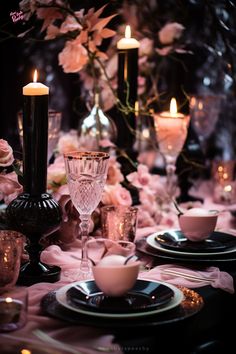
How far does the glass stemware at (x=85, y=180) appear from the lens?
1.46 m

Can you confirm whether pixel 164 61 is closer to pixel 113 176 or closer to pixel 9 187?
pixel 113 176

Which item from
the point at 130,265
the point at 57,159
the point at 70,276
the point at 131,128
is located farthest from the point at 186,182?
the point at 130,265

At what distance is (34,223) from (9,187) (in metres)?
0.20

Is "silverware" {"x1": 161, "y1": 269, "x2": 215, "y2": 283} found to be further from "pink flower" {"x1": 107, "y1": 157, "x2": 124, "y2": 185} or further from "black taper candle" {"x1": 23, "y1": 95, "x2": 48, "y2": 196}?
"pink flower" {"x1": 107, "y1": 157, "x2": 124, "y2": 185}

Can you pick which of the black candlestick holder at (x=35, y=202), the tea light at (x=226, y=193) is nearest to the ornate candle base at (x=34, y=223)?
the black candlestick holder at (x=35, y=202)

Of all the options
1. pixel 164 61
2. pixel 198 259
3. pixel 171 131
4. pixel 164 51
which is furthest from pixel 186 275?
pixel 164 61

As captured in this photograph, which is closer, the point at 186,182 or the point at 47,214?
the point at 47,214

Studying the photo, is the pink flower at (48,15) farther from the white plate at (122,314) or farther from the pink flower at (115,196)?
Result: the white plate at (122,314)

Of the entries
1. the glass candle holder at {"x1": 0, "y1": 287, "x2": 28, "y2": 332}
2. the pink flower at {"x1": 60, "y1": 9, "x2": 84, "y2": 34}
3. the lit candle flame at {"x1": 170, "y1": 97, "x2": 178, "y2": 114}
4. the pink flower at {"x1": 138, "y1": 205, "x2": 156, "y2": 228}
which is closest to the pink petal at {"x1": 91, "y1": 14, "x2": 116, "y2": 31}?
the pink flower at {"x1": 60, "y1": 9, "x2": 84, "y2": 34}

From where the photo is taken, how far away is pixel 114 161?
1.99 m

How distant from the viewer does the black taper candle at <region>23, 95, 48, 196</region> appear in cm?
147

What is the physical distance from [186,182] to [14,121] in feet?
4.03

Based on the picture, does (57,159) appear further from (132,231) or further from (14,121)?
(14,121)

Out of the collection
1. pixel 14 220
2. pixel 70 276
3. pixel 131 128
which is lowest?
pixel 70 276
